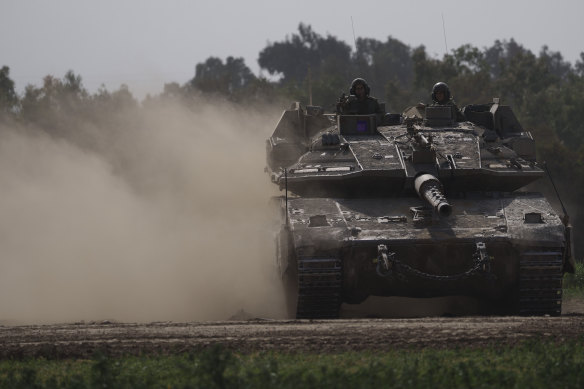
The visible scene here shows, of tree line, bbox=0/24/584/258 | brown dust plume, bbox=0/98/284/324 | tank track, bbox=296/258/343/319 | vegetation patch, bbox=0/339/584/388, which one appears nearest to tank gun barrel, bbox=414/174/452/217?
tank track, bbox=296/258/343/319

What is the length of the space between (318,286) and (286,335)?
2.34 metres

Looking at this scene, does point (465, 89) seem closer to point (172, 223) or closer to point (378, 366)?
point (172, 223)

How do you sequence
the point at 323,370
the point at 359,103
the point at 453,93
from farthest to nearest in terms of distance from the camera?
the point at 453,93 < the point at 359,103 < the point at 323,370

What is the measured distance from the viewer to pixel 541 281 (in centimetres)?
1531

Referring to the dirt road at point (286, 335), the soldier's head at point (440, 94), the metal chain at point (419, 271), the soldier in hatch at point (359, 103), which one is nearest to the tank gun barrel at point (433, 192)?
the metal chain at point (419, 271)

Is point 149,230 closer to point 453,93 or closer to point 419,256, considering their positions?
point 419,256

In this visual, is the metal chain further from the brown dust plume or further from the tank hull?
the brown dust plume

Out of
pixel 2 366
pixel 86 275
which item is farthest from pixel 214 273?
pixel 2 366

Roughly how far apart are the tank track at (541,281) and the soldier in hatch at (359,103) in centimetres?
532

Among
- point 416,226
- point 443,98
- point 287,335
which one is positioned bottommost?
point 287,335

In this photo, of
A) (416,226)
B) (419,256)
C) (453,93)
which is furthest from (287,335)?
(453,93)

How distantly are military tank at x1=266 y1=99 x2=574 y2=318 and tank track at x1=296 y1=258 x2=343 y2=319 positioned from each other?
0.01m

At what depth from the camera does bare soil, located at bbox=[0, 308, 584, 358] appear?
39.7 ft

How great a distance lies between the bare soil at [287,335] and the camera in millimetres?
12109
